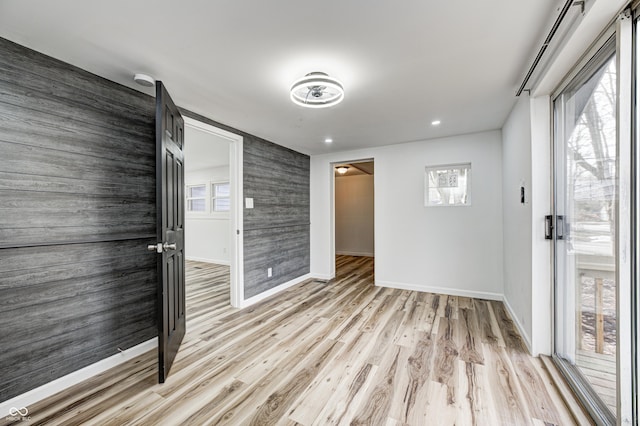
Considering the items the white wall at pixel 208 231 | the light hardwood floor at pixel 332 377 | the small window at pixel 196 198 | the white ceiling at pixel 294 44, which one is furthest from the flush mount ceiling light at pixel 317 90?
the small window at pixel 196 198

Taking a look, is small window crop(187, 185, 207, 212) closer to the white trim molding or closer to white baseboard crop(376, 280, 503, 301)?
the white trim molding

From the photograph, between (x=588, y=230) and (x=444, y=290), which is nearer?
(x=588, y=230)

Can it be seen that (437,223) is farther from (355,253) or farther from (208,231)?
(208,231)

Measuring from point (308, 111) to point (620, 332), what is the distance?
2.74 metres

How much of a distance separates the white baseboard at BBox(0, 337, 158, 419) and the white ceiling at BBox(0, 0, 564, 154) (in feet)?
7.36

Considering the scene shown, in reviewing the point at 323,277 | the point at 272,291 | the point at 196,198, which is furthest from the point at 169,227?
the point at 196,198

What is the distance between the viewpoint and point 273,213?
4.00 meters

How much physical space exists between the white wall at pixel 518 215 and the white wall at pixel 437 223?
0.20m

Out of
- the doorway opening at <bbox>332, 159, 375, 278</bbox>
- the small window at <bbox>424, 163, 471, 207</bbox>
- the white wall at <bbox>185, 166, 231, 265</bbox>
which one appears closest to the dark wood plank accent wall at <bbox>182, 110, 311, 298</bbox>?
the small window at <bbox>424, 163, 471, 207</bbox>

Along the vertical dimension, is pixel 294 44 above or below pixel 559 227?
above

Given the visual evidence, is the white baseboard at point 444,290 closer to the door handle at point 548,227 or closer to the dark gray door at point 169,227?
the door handle at point 548,227

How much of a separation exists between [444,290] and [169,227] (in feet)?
12.0

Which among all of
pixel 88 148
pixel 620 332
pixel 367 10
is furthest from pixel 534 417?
pixel 88 148

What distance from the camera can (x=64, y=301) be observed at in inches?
73.4
